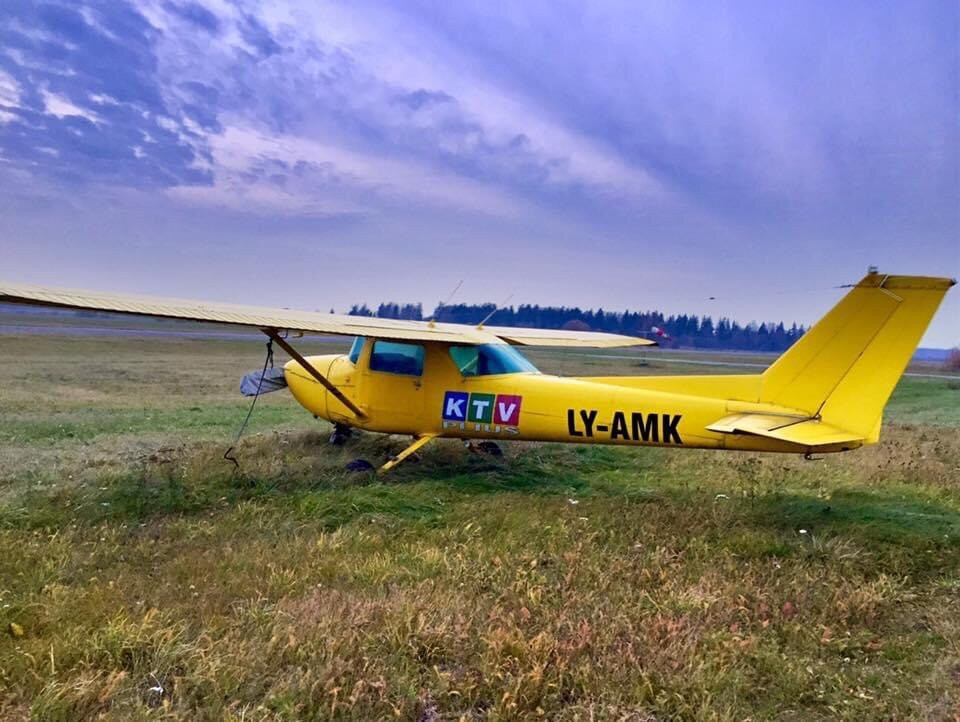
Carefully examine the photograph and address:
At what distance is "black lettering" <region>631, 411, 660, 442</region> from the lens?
305 inches

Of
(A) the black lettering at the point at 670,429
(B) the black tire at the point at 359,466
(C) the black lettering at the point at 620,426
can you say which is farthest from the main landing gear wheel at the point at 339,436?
(A) the black lettering at the point at 670,429

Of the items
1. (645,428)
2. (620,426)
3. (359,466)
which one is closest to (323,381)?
(359,466)

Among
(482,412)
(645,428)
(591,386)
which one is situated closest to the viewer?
(645,428)

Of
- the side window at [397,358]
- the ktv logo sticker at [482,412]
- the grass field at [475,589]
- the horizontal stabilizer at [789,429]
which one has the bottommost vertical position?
the grass field at [475,589]

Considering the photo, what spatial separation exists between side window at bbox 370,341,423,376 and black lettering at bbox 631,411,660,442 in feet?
10.4

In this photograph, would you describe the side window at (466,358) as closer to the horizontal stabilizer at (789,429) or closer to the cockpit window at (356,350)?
the cockpit window at (356,350)

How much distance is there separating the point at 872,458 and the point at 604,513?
5665 millimetres

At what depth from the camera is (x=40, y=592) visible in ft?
15.1

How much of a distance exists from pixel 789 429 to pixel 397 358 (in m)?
5.34

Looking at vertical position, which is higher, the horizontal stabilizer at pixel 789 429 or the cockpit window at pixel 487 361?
the cockpit window at pixel 487 361

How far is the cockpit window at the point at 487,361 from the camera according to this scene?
9.01 m

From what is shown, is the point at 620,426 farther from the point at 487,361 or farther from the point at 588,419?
the point at 487,361

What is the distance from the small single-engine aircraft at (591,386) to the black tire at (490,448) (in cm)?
4

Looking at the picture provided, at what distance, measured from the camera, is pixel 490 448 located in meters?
10.7
